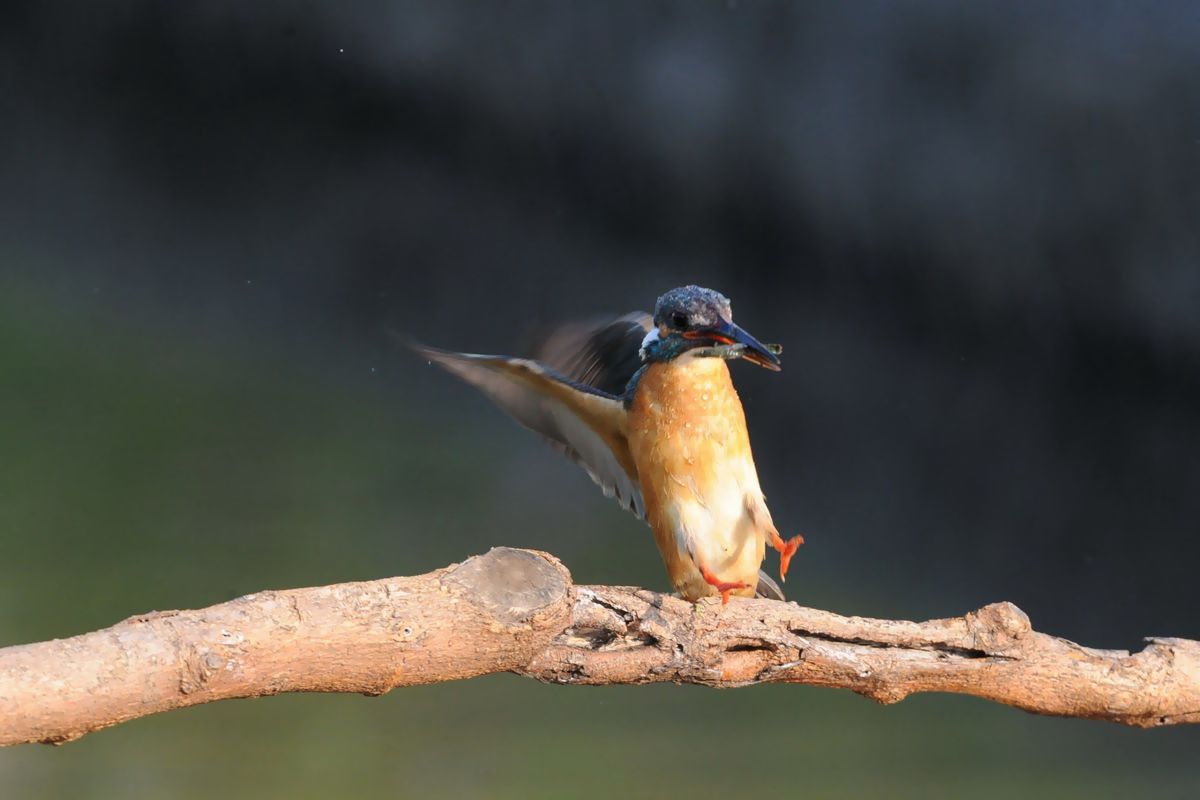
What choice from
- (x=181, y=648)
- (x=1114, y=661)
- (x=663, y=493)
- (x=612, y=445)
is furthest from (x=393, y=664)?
(x=1114, y=661)

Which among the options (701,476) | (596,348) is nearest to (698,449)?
(701,476)

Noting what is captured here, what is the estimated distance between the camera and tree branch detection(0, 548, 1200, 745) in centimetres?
140

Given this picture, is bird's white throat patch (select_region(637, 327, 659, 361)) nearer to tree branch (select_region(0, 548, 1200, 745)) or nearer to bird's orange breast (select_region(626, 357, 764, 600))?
bird's orange breast (select_region(626, 357, 764, 600))

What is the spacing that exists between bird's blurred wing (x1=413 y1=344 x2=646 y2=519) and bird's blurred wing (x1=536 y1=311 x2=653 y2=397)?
168 mm

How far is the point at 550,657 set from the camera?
5.52 feet

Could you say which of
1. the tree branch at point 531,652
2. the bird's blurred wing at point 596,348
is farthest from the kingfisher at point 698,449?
the bird's blurred wing at point 596,348

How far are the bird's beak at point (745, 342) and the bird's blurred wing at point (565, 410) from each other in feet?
0.88

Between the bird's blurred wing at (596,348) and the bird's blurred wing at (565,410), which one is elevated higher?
the bird's blurred wing at (596,348)

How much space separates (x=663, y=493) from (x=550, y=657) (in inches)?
21.1

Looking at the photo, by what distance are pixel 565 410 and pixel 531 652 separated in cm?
87

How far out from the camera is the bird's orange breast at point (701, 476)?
2.12m

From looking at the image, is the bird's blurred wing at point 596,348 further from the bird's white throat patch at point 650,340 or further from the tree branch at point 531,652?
the tree branch at point 531,652

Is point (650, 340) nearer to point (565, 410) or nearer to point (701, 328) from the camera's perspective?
point (701, 328)

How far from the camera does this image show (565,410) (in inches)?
96.2
